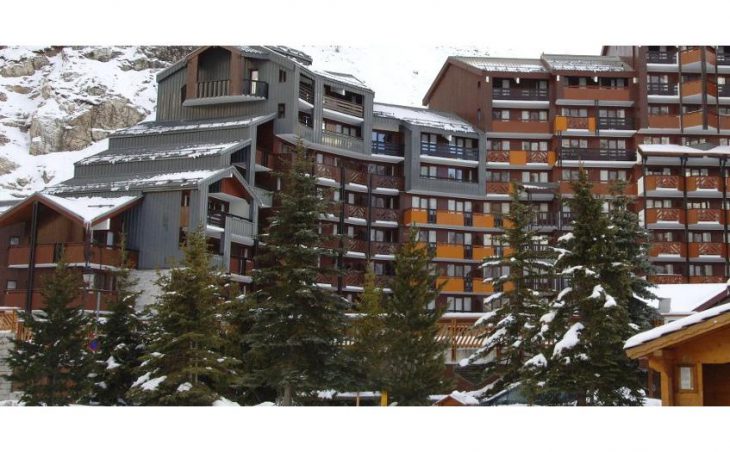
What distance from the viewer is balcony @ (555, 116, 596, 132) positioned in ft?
115

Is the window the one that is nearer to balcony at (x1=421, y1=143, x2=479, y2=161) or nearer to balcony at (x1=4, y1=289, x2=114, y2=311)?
balcony at (x1=4, y1=289, x2=114, y2=311)

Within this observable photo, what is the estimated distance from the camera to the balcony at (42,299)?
1894 cm

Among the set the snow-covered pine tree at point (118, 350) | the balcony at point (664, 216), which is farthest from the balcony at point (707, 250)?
the snow-covered pine tree at point (118, 350)

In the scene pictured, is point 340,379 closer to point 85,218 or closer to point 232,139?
point 85,218

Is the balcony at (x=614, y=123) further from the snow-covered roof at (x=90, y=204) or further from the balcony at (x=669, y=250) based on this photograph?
the snow-covered roof at (x=90, y=204)

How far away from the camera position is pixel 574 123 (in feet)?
116

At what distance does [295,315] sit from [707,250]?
13600 mm

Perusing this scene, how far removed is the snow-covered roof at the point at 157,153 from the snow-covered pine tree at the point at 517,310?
885cm

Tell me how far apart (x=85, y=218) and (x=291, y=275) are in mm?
5545

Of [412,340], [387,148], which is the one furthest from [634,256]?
[387,148]

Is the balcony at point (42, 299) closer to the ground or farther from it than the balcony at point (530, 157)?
closer to the ground

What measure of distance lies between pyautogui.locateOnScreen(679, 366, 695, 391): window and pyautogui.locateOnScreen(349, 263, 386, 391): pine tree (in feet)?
20.6

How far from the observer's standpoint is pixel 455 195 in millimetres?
34844

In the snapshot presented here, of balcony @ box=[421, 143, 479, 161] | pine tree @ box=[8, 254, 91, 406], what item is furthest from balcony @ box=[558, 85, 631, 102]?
pine tree @ box=[8, 254, 91, 406]
